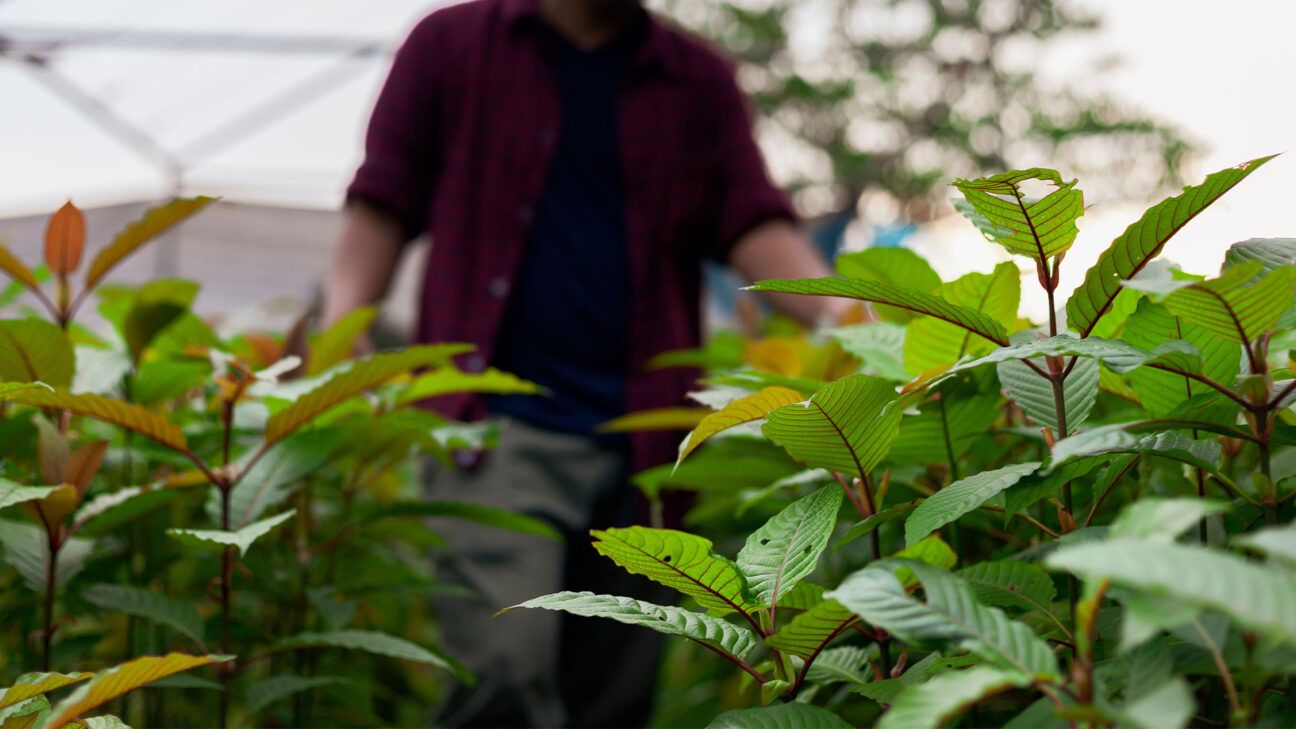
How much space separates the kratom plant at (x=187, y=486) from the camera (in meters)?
0.95

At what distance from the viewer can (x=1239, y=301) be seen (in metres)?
0.63

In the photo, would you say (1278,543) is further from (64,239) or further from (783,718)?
(64,239)

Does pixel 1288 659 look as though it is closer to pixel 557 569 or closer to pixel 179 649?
pixel 179 649

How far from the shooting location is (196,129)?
996cm

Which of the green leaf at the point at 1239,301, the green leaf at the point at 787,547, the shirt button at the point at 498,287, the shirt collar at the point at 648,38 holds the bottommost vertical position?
the shirt button at the point at 498,287

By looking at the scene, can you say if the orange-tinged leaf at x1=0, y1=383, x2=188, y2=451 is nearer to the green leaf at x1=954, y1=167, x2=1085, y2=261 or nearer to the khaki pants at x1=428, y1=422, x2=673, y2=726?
the green leaf at x1=954, y1=167, x2=1085, y2=261

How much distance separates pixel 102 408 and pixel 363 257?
122 cm

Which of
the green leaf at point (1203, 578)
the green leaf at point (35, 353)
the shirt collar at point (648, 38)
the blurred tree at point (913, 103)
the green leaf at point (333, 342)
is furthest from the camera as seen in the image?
the blurred tree at point (913, 103)

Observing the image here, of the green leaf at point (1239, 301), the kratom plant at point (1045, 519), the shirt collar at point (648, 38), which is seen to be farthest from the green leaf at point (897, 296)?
the shirt collar at point (648, 38)

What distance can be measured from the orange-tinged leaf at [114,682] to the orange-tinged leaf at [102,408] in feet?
0.81

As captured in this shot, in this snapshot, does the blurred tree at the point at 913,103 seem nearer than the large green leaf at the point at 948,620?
No

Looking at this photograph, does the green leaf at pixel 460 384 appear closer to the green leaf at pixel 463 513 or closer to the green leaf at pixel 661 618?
the green leaf at pixel 463 513

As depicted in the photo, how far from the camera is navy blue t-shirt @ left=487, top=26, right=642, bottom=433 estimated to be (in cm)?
210

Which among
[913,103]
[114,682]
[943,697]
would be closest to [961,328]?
[943,697]
